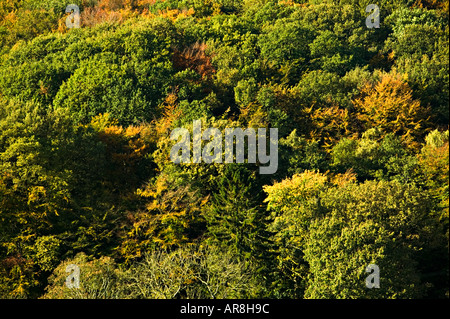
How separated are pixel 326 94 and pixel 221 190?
26816 mm

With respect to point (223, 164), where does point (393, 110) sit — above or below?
above

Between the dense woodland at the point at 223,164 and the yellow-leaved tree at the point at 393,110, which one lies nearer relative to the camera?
the dense woodland at the point at 223,164

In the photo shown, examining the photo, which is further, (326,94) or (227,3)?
(227,3)

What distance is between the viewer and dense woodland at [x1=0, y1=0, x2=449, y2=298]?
4744 cm

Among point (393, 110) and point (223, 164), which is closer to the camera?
point (223, 164)

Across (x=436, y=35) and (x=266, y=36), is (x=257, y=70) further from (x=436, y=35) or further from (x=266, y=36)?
(x=436, y=35)

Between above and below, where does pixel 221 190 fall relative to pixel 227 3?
below

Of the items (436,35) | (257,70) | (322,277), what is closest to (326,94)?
A: (257,70)

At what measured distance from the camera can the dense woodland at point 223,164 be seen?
47.4 m

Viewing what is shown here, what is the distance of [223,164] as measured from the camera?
57.2 metres

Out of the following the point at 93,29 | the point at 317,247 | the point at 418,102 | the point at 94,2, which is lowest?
the point at 317,247

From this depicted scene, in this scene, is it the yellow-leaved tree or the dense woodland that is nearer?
the dense woodland

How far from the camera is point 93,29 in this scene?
86.1 metres
